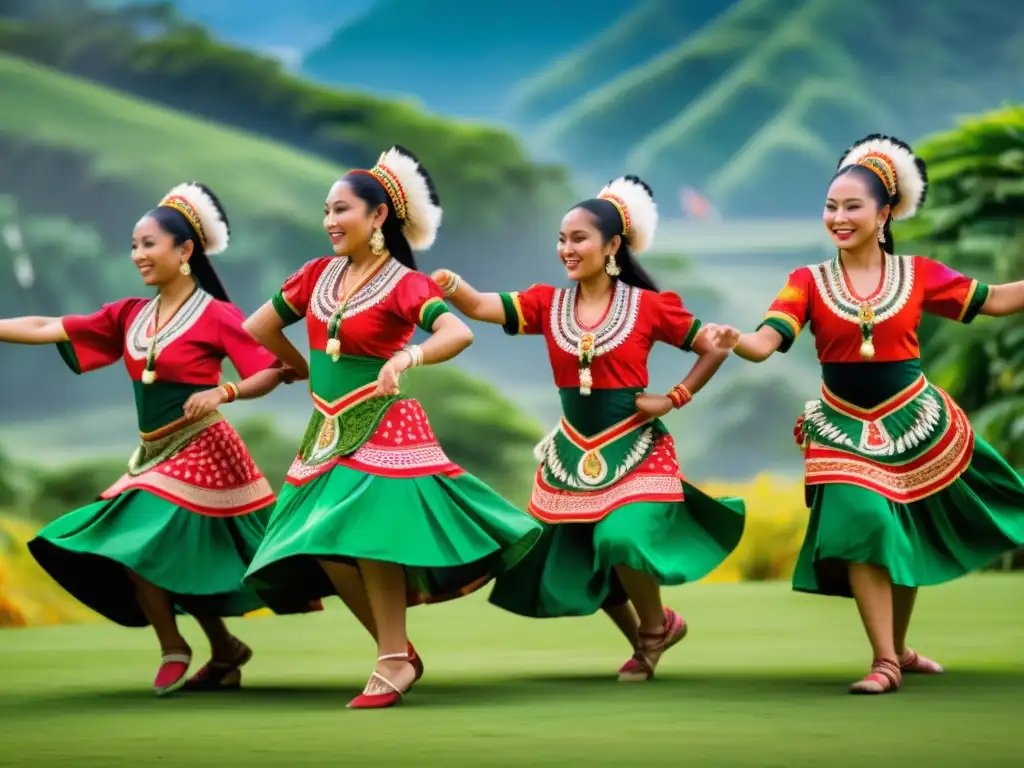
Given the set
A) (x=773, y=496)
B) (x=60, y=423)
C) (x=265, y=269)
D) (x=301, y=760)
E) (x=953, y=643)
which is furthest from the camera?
(x=265, y=269)

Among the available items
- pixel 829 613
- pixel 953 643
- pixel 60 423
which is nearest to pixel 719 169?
pixel 60 423

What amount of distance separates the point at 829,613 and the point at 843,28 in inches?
302

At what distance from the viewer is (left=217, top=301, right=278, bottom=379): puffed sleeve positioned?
5.50 meters

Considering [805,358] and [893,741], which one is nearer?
[893,741]

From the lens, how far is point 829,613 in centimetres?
768

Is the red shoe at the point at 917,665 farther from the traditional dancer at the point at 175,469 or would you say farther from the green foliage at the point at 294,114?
the green foliage at the point at 294,114

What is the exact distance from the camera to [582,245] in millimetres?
5617

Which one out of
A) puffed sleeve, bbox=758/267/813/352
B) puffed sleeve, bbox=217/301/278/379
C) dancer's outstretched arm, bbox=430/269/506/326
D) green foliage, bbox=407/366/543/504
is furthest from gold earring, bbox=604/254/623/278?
green foliage, bbox=407/366/543/504

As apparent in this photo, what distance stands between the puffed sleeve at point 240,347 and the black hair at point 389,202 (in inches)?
21.6

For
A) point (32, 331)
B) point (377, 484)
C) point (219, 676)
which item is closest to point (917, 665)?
point (377, 484)

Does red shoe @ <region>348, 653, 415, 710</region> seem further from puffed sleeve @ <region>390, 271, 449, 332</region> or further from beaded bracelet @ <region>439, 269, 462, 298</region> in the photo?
beaded bracelet @ <region>439, 269, 462, 298</region>

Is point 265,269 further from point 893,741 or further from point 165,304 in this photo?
point 893,741

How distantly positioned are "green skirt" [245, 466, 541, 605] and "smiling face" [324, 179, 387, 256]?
672mm

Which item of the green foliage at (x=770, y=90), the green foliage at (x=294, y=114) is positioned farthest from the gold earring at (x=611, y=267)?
the green foliage at (x=294, y=114)
